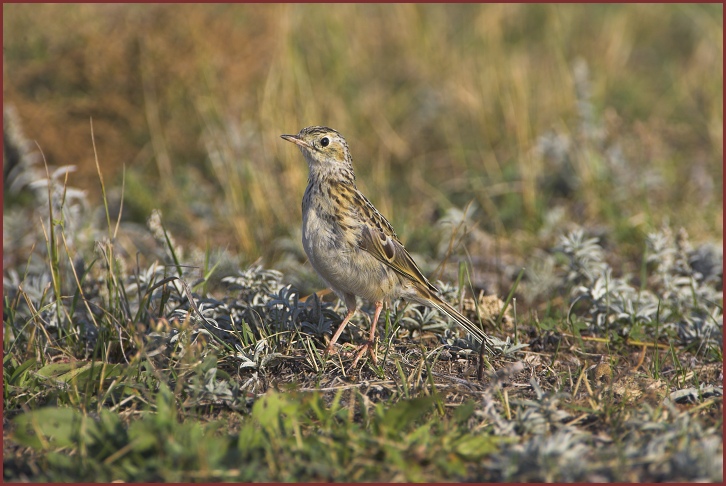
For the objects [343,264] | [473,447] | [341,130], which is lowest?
[473,447]

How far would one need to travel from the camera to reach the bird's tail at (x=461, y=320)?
17.0 ft

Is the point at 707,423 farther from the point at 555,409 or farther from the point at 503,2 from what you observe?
the point at 503,2

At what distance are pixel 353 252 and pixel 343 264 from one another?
11 cm

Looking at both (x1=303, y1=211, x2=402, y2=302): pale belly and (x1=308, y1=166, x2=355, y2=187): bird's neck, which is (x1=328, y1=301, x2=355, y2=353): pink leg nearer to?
(x1=303, y1=211, x2=402, y2=302): pale belly

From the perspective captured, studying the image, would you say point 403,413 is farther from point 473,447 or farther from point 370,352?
point 370,352

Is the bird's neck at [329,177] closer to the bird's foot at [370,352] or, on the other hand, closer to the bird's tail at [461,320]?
the bird's tail at [461,320]

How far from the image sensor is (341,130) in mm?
9711

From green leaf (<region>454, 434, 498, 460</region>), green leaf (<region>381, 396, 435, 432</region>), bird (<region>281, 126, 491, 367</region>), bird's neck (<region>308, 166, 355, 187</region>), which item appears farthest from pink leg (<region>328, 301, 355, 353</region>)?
green leaf (<region>454, 434, 498, 460</region>)

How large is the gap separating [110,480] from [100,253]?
228cm

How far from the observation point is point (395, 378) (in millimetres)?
4859

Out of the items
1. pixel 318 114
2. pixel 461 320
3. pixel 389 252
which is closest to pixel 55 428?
pixel 389 252

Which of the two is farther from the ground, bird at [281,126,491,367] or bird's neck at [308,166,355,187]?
bird's neck at [308,166,355,187]

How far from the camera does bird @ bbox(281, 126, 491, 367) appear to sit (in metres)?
5.21

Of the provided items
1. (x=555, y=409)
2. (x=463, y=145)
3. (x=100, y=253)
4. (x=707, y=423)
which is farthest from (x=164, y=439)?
(x=463, y=145)
